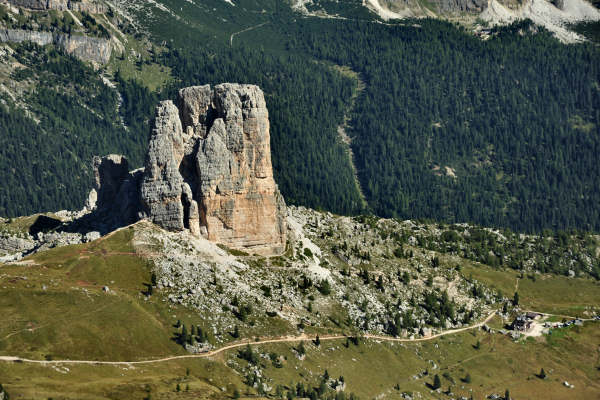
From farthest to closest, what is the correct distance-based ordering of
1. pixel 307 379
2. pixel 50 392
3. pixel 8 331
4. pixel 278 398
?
pixel 307 379 → pixel 278 398 → pixel 8 331 → pixel 50 392

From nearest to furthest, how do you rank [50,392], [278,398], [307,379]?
[50,392] < [278,398] < [307,379]

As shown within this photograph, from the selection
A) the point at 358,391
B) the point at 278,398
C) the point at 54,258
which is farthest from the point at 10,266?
the point at 358,391

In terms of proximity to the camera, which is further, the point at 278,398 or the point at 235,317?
the point at 235,317

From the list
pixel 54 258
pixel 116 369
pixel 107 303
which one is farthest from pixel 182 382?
Result: pixel 54 258

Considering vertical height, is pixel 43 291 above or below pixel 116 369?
above

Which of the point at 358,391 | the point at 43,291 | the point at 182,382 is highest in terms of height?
the point at 43,291

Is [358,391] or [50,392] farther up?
[50,392]

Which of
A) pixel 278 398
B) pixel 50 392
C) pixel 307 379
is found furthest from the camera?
pixel 307 379

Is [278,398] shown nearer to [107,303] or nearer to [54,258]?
Answer: [107,303]

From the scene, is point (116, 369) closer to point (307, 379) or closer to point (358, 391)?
point (307, 379)
